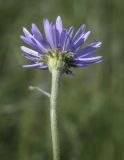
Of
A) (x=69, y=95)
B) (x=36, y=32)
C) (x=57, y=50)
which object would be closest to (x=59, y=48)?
(x=57, y=50)

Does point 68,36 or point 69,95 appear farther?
point 69,95

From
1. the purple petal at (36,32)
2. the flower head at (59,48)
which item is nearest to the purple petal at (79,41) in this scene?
the flower head at (59,48)

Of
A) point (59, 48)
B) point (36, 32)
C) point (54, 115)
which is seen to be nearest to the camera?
point (54, 115)

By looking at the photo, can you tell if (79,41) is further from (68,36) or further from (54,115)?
(54,115)

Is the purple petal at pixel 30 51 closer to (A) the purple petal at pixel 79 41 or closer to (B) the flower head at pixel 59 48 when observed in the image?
(B) the flower head at pixel 59 48

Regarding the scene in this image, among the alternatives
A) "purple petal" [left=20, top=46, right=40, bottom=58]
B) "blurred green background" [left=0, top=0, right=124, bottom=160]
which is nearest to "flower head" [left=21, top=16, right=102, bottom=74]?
"purple petal" [left=20, top=46, right=40, bottom=58]
